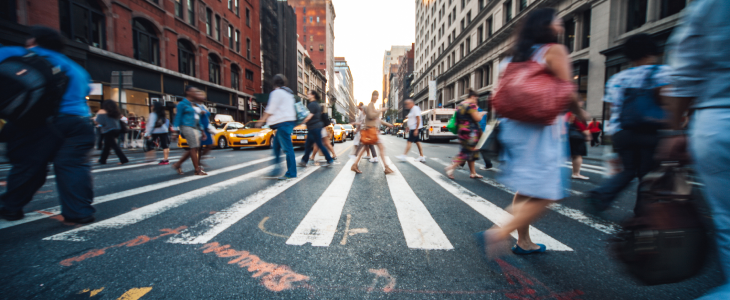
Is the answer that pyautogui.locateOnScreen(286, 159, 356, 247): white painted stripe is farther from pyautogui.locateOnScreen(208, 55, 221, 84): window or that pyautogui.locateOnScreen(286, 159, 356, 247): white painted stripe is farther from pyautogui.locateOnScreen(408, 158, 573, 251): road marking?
pyautogui.locateOnScreen(208, 55, 221, 84): window

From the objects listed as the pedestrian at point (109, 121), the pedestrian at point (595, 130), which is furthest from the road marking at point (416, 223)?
the pedestrian at point (595, 130)

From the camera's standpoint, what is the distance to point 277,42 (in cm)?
4344

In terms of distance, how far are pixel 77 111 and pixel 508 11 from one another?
2885 centimetres

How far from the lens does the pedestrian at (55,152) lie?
2.74 metres

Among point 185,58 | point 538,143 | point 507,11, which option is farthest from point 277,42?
point 538,143

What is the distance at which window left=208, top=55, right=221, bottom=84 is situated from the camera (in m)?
26.1

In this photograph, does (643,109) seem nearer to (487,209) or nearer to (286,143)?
(487,209)

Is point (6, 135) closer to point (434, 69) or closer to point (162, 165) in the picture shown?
point (162, 165)

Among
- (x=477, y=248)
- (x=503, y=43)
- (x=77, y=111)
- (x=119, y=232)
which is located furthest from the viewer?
(x=503, y=43)

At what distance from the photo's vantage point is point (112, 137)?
7.44 metres

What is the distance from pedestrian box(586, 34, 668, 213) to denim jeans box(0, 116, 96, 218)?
455 cm

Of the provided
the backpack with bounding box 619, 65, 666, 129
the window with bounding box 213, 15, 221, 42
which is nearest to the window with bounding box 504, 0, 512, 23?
the window with bounding box 213, 15, 221, 42

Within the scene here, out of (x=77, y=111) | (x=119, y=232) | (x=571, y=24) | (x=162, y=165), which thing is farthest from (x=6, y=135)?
(x=571, y=24)

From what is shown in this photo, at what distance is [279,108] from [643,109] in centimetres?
487
